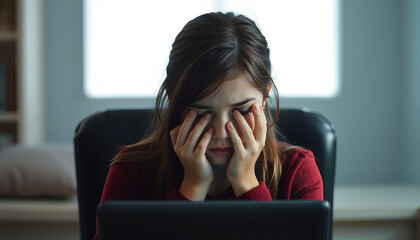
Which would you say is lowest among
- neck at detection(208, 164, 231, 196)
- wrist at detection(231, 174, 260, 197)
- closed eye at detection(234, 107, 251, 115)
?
neck at detection(208, 164, 231, 196)

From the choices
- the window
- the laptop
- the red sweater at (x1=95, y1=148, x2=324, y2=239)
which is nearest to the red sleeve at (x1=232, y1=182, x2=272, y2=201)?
the red sweater at (x1=95, y1=148, x2=324, y2=239)

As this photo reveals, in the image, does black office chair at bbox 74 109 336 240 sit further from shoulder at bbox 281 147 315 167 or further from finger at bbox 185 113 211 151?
finger at bbox 185 113 211 151

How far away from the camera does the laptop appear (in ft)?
1.45

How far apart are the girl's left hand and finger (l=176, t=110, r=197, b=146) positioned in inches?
3.0

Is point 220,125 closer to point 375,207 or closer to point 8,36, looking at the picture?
point 375,207

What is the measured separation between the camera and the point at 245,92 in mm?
816

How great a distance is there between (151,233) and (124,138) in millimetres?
503

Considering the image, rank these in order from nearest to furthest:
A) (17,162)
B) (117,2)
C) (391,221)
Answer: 1. (391,221)
2. (17,162)
3. (117,2)

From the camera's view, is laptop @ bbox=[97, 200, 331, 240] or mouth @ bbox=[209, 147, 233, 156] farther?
mouth @ bbox=[209, 147, 233, 156]

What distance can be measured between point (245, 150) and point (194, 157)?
10cm

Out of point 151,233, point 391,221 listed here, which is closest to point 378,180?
point 391,221

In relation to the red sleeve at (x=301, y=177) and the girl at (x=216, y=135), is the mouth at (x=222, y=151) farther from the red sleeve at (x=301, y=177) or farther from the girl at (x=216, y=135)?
the red sleeve at (x=301, y=177)

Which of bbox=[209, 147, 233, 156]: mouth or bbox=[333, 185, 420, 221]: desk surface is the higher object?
bbox=[209, 147, 233, 156]: mouth

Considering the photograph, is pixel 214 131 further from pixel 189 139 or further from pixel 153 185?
pixel 153 185
